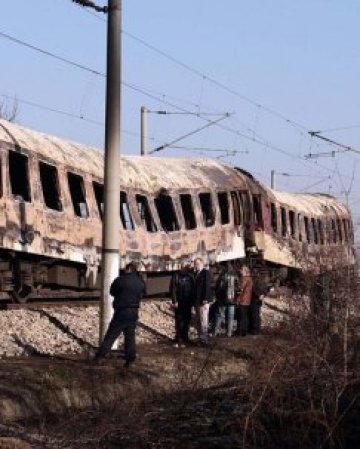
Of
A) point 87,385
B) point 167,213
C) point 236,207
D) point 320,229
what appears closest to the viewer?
point 87,385

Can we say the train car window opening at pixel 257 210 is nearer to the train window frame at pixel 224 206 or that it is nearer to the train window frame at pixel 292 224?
the train window frame at pixel 224 206

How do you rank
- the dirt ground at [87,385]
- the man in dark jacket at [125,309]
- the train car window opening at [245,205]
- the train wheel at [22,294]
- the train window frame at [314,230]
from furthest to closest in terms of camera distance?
1. the train window frame at [314,230]
2. the train car window opening at [245,205]
3. the train wheel at [22,294]
4. the man in dark jacket at [125,309]
5. the dirt ground at [87,385]

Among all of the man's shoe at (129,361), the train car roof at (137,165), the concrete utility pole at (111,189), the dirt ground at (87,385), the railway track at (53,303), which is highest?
the train car roof at (137,165)

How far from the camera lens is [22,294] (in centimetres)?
1861

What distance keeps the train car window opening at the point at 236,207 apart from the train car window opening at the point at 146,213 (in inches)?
168

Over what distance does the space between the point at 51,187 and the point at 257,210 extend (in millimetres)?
10055

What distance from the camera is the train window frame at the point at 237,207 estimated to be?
25719mm

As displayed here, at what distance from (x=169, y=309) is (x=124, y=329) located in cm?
758

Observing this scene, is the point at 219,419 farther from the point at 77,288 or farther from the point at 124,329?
the point at 77,288

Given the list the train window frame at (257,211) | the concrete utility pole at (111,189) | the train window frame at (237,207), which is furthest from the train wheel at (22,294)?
the train window frame at (257,211)

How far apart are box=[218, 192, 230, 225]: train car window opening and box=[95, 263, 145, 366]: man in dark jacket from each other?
467 inches

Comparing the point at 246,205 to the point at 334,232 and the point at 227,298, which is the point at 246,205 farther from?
the point at 334,232

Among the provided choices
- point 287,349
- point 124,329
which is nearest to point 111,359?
point 124,329

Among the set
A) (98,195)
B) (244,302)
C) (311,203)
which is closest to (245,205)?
(98,195)
